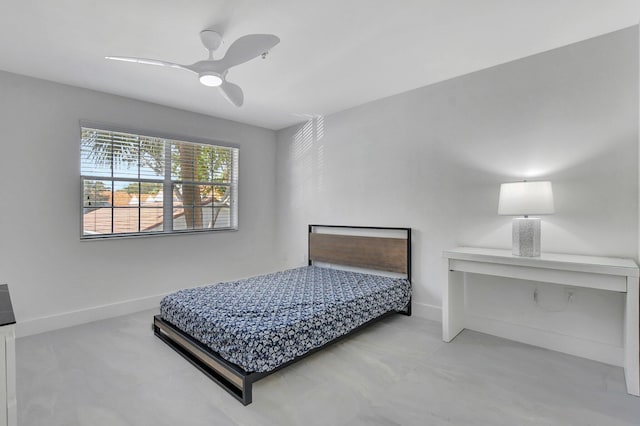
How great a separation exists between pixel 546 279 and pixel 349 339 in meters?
1.60

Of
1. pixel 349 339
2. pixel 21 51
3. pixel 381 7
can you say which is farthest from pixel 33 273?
pixel 381 7

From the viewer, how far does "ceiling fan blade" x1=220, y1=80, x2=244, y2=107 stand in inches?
96.7

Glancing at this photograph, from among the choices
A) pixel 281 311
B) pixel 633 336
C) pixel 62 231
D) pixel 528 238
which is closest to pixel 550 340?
pixel 633 336

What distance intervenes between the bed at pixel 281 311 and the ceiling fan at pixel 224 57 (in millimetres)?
1687

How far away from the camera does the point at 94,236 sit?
341 cm

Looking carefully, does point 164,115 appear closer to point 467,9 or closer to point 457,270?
point 467,9

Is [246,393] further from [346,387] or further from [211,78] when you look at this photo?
[211,78]

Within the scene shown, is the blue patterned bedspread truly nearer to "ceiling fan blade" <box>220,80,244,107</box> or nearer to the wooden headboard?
the wooden headboard

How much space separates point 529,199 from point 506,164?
56 centimetres

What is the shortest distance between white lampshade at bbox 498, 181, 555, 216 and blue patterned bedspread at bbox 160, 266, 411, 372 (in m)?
1.32

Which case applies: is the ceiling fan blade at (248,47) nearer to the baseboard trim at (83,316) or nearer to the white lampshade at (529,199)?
the white lampshade at (529,199)

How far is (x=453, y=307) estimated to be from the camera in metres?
2.86

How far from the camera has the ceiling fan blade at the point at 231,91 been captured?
2455 millimetres

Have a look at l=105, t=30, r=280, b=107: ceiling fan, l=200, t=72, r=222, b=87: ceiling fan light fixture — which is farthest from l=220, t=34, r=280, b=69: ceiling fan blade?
l=200, t=72, r=222, b=87: ceiling fan light fixture
